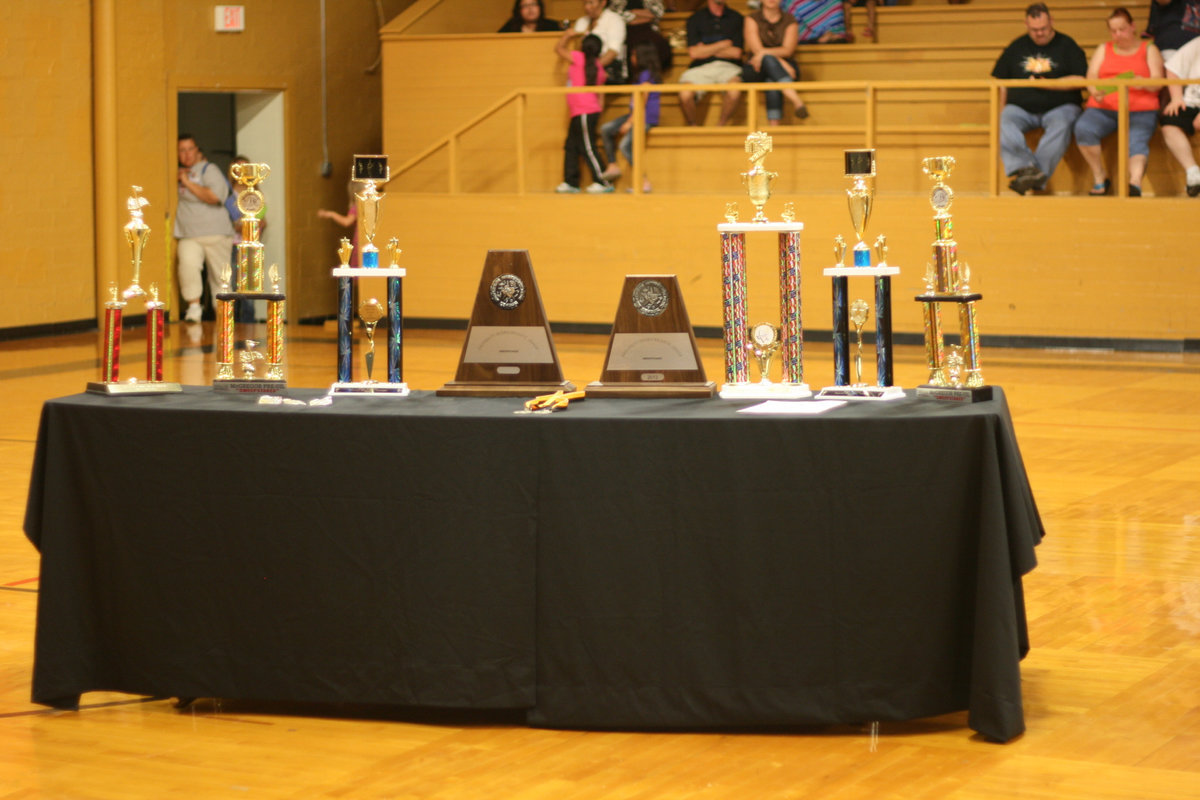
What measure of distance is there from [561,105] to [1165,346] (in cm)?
535

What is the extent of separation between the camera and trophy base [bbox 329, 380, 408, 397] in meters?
4.24

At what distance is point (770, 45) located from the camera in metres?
13.8

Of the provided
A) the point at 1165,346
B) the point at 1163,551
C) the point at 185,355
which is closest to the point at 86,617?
the point at 1163,551

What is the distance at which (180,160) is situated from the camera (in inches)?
576

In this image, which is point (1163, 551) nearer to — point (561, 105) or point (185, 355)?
point (185, 355)

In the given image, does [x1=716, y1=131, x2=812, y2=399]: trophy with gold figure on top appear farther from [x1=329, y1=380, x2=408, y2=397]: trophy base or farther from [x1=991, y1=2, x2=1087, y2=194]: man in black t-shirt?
[x1=991, y1=2, x2=1087, y2=194]: man in black t-shirt

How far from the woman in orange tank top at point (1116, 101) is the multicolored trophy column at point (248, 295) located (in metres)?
9.07

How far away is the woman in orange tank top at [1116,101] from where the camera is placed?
12.0 m

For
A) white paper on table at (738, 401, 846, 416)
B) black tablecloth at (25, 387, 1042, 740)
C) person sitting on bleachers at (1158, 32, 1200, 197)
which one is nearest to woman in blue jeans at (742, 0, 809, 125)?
person sitting on bleachers at (1158, 32, 1200, 197)

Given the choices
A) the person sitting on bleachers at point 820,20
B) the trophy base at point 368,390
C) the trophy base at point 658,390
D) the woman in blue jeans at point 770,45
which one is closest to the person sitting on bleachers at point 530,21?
the woman in blue jeans at point 770,45

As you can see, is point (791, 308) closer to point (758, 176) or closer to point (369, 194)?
point (758, 176)

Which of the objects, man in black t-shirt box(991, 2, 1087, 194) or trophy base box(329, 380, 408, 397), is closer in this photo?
trophy base box(329, 380, 408, 397)

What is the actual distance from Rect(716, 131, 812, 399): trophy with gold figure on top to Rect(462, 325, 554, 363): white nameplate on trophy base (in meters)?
0.48

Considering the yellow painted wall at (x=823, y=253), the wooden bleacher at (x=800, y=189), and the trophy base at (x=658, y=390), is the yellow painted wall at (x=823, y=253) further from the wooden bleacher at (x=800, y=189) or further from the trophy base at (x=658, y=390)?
the trophy base at (x=658, y=390)
